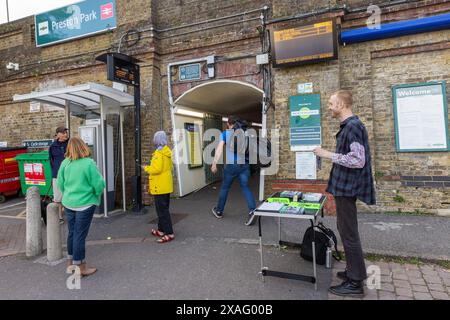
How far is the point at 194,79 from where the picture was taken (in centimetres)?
802

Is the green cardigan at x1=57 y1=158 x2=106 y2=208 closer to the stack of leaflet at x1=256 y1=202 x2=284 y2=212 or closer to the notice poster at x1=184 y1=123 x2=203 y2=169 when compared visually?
the stack of leaflet at x1=256 y1=202 x2=284 y2=212

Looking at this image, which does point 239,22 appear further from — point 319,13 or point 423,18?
point 423,18

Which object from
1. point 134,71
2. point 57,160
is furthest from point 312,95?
point 57,160

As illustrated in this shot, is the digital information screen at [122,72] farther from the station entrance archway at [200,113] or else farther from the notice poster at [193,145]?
the notice poster at [193,145]

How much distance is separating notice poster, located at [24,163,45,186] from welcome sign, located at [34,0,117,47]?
403 cm

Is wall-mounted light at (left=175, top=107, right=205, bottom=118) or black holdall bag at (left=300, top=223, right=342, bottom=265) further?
wall-mounted light at (left=175, top=107, right=205, bottom=118)

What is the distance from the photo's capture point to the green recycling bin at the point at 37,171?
806 cm

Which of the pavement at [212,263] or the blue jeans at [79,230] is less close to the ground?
the blue jeans at [79,230]

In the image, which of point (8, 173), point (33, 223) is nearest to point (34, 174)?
point (8, 173)

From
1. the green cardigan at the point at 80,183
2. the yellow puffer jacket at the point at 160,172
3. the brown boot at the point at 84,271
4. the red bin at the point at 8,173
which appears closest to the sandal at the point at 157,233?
the yellow puffer jacket at the point at 160,172

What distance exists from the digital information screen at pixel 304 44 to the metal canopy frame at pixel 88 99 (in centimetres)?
359

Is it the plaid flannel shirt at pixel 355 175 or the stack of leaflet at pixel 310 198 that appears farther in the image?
the stack of leaflet at pixel 310 198

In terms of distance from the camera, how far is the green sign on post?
6484 millimetres

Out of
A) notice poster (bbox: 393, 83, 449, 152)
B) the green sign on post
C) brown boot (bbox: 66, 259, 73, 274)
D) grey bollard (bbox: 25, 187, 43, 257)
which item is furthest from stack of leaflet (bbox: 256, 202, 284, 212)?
notice poster (bbox: 393, 83, 449, 152)
